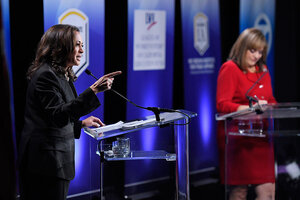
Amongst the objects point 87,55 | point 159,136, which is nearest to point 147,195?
point 159,136

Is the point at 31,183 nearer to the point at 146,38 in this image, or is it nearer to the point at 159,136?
the point at 159,136

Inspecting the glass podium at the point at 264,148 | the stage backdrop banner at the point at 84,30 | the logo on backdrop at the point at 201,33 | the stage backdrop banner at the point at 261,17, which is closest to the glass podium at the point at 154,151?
the glass podium at the point at 264,148

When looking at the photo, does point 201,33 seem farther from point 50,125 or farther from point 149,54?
point 50,125

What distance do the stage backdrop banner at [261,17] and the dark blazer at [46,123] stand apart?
156 inches

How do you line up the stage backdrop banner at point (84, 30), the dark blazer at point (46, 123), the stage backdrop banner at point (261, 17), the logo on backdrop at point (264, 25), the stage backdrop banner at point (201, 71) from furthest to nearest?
the logo on backdrop at point (264, 25) < the stage backdrop banner at point (261, 17) < the stage backdrop banner at point (201, 71) < the stage backdrop banner at point (84, 30) < the dark blazer at point (46, 123)

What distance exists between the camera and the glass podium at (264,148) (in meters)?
3.05

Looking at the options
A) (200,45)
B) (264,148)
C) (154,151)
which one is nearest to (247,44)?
(264,148)

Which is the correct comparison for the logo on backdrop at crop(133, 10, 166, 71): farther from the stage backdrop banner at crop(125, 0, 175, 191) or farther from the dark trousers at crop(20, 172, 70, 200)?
the dark trousers at crop(20, 172, 70, 200)

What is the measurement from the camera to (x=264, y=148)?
3.19 m

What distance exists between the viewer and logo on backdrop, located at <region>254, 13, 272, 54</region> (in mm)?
5969

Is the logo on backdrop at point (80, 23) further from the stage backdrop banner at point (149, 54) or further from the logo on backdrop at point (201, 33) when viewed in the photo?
the logo on backdrop at point (201, 33)

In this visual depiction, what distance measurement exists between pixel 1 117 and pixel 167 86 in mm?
4230

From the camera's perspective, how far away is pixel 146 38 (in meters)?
4.82

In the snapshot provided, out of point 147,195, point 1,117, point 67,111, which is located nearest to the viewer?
point 1,117
